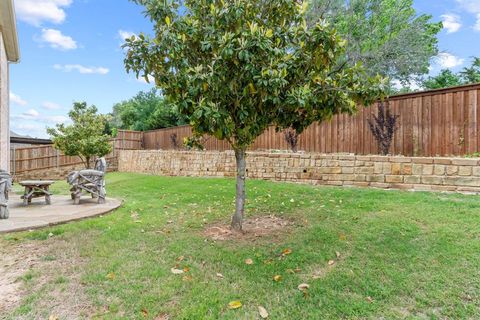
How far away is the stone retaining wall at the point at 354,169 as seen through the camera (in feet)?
18.8

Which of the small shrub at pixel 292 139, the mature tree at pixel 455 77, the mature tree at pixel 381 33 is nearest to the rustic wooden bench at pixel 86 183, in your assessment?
the small shrub at pixel 292 139

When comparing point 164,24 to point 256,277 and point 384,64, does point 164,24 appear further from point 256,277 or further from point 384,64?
point 384,64

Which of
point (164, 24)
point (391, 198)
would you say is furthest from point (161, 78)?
point (391, 198)

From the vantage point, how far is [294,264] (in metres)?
3.22

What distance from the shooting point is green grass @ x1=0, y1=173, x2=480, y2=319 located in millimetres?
2467

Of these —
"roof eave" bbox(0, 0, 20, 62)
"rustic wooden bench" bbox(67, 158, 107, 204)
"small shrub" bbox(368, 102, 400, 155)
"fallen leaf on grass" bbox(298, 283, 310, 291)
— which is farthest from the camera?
"small shrub" bbox(368, 102, 400, 155)

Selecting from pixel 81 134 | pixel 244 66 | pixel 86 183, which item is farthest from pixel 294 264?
pixel 81 134

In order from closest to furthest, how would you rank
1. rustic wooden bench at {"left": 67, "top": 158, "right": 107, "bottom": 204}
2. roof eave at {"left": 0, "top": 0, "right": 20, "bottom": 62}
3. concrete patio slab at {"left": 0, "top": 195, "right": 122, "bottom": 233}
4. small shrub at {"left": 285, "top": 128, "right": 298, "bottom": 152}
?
concrete patio slab at {"left": 0, "top": 195, "right": 122, "bottom": 233} < rustic wooden bench at {"left": 67, "top": 158, "right": 107, "bottom": 204} < roof eave at {"left": 0, "top": 0, "right": 20, "bottom": 62} < small shrub at {"left": 285, "top": 128, "right": 298, "bottom": 152}

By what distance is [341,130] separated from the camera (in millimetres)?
8320

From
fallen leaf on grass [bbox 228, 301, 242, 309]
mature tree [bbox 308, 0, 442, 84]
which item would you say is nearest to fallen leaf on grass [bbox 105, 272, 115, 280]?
fallen leaf on grass [bbox 228, 301, 242, 309]

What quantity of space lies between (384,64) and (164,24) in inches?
493

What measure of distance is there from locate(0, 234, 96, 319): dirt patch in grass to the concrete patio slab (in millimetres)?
744

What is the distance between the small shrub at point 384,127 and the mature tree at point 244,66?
160 inches

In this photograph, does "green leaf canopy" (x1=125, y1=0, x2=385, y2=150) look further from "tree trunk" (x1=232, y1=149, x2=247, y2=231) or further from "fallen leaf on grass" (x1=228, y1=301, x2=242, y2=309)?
"fallen leaf on grass" (x1=228, y1=301, x2=242, y2=309)
